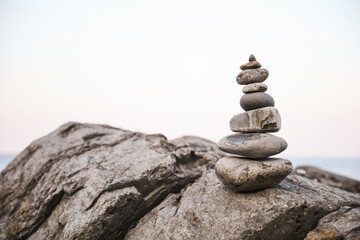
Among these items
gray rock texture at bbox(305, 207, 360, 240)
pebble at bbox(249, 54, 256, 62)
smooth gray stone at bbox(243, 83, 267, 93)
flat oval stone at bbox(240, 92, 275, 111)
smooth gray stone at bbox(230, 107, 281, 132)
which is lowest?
gray rock texture at bbox(305, 207, 360, 240)

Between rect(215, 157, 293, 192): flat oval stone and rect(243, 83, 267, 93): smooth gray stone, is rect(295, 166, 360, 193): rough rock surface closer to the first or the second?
rect(215, 157, 293, 192): flat oval stone

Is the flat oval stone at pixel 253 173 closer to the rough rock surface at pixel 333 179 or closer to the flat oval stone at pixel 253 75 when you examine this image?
the flat oval stone at pixel 253 75

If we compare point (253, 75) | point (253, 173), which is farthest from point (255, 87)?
point (253, 173)

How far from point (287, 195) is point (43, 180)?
8.93m

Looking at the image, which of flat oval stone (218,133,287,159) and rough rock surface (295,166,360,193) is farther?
rough rock surface (295,166,360,193)

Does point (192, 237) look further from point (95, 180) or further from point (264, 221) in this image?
point (95, 180)

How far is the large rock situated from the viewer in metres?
7.93

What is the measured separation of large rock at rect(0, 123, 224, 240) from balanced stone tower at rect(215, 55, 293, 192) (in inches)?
95.3

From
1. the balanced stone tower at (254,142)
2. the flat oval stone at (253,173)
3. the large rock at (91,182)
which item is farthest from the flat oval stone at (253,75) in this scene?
the large rock at (91,182)

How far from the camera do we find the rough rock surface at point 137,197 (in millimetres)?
6941

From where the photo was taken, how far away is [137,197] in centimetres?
827

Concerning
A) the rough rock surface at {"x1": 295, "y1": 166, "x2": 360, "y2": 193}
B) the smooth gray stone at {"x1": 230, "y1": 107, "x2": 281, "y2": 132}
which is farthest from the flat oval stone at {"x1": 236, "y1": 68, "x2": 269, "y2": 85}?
the rough rock surface at {"x1": 295, "y1": 166, "x2": 360, "y2": 193}

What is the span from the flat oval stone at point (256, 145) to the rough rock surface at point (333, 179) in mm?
6757

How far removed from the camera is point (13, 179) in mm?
10883
